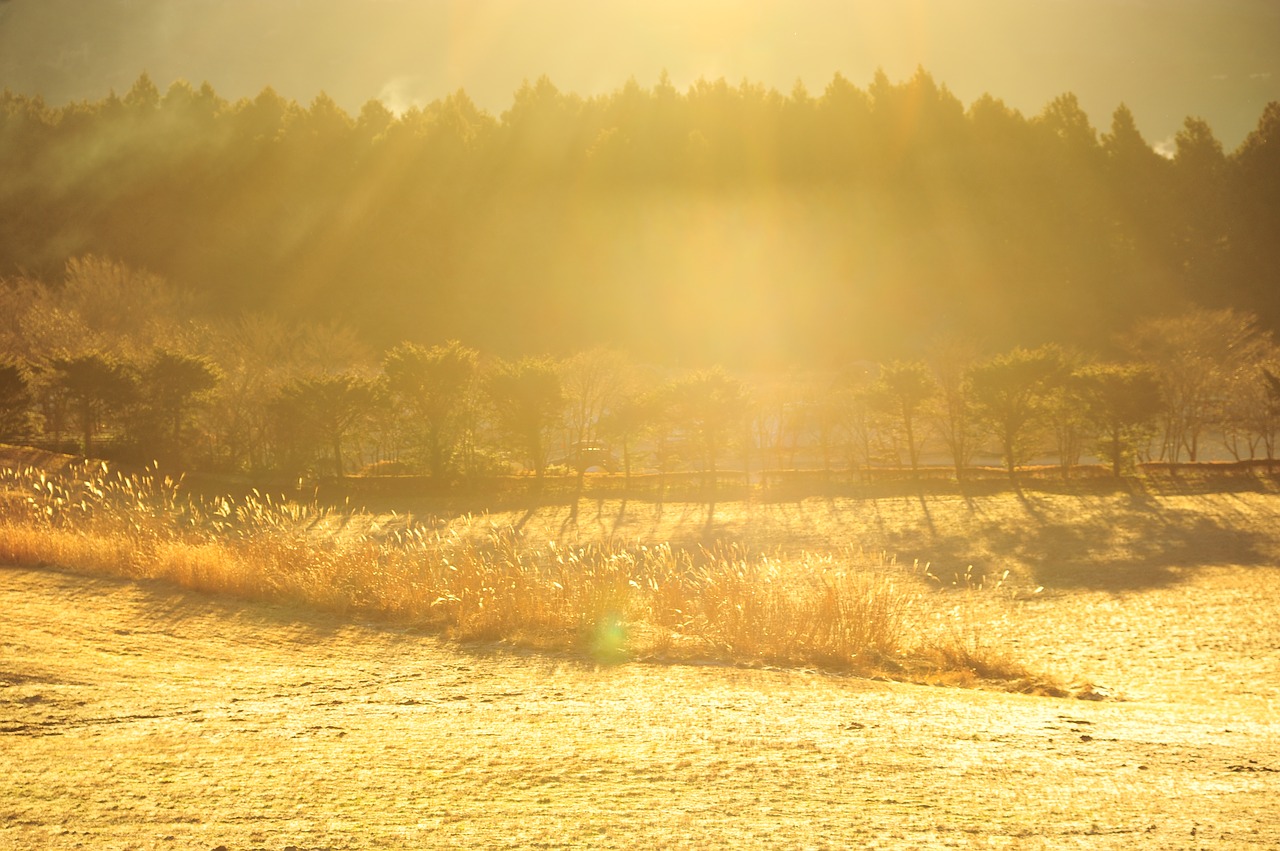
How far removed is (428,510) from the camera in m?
23.1

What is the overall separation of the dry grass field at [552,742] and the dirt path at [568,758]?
0.05 feet

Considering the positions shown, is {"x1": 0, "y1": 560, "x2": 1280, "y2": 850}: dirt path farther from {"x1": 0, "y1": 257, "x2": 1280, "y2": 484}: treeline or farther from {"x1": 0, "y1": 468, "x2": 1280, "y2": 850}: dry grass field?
{"x1": 0, "y1": 257, "x2": 1280, "y2": 484}: treeline

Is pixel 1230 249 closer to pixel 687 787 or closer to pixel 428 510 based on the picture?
pixel 428 510

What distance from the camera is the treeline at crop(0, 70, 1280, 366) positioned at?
5781 centimetres

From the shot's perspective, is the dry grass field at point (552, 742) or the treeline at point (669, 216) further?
the treeline at point (669, 216)

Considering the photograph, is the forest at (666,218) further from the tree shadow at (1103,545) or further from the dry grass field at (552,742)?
the dry grass field at (552,742)

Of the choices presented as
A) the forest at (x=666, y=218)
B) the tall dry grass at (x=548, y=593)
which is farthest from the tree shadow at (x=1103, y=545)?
the forest at (x=666, y=218)

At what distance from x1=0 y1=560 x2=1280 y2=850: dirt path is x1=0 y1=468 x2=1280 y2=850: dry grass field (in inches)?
0.6

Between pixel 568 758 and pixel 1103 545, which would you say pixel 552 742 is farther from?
pixel 1103 545

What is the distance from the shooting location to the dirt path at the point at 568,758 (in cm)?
338

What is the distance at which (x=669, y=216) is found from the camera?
6212 cm

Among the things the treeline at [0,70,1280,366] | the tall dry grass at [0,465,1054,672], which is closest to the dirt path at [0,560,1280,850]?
the tall dry grass at [0,465,1054,672]

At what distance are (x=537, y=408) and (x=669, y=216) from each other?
121 feet

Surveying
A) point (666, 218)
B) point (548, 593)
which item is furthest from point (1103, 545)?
point (666, 218)
